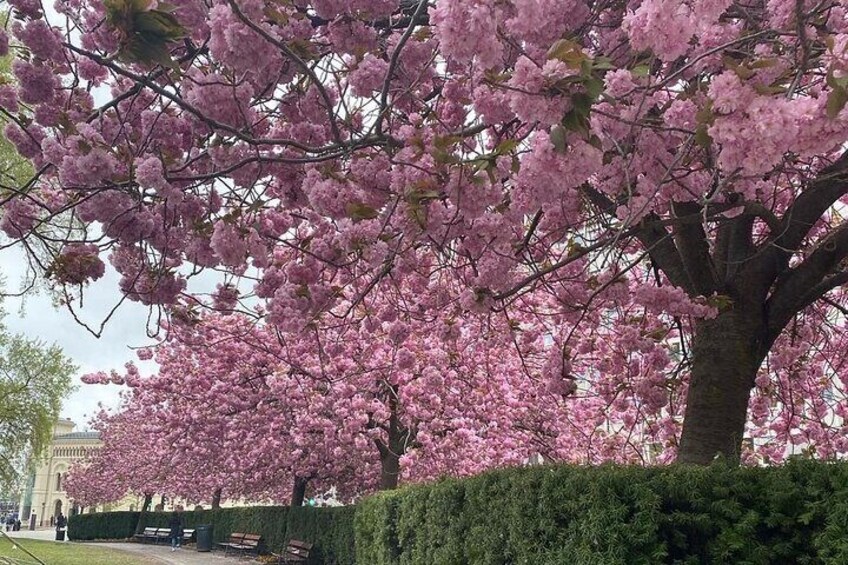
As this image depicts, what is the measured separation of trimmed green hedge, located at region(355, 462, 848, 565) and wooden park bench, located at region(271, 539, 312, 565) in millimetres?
12564

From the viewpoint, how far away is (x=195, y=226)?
5.12 metres

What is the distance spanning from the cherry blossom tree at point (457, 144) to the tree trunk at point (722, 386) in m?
0.02

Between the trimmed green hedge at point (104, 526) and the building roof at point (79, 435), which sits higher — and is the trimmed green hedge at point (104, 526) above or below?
below

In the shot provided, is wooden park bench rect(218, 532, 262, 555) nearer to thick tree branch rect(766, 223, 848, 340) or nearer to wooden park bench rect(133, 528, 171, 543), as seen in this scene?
wooden park bench rect(133, 528, 171, 543)

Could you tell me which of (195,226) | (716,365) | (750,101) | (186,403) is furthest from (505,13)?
(186,403)

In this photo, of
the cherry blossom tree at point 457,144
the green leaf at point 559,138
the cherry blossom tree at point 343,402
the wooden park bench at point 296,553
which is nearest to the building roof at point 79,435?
the cherry blossom tree at point 343,402

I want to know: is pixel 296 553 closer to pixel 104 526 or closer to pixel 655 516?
pixel 655 516

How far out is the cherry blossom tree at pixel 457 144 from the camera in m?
3.00

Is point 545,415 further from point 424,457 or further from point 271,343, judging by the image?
point 271,343

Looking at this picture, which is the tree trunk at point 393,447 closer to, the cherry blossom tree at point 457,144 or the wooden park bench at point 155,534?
the cherry blossom tree at point 457,144

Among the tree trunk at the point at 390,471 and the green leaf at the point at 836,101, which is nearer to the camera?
the green leaf at the point at 836,101

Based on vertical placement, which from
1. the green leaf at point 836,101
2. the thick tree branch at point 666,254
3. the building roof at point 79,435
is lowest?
the green leaf at point 836,101

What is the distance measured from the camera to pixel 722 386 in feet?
19.2

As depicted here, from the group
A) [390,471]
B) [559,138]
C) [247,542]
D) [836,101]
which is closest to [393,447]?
[390,471]
